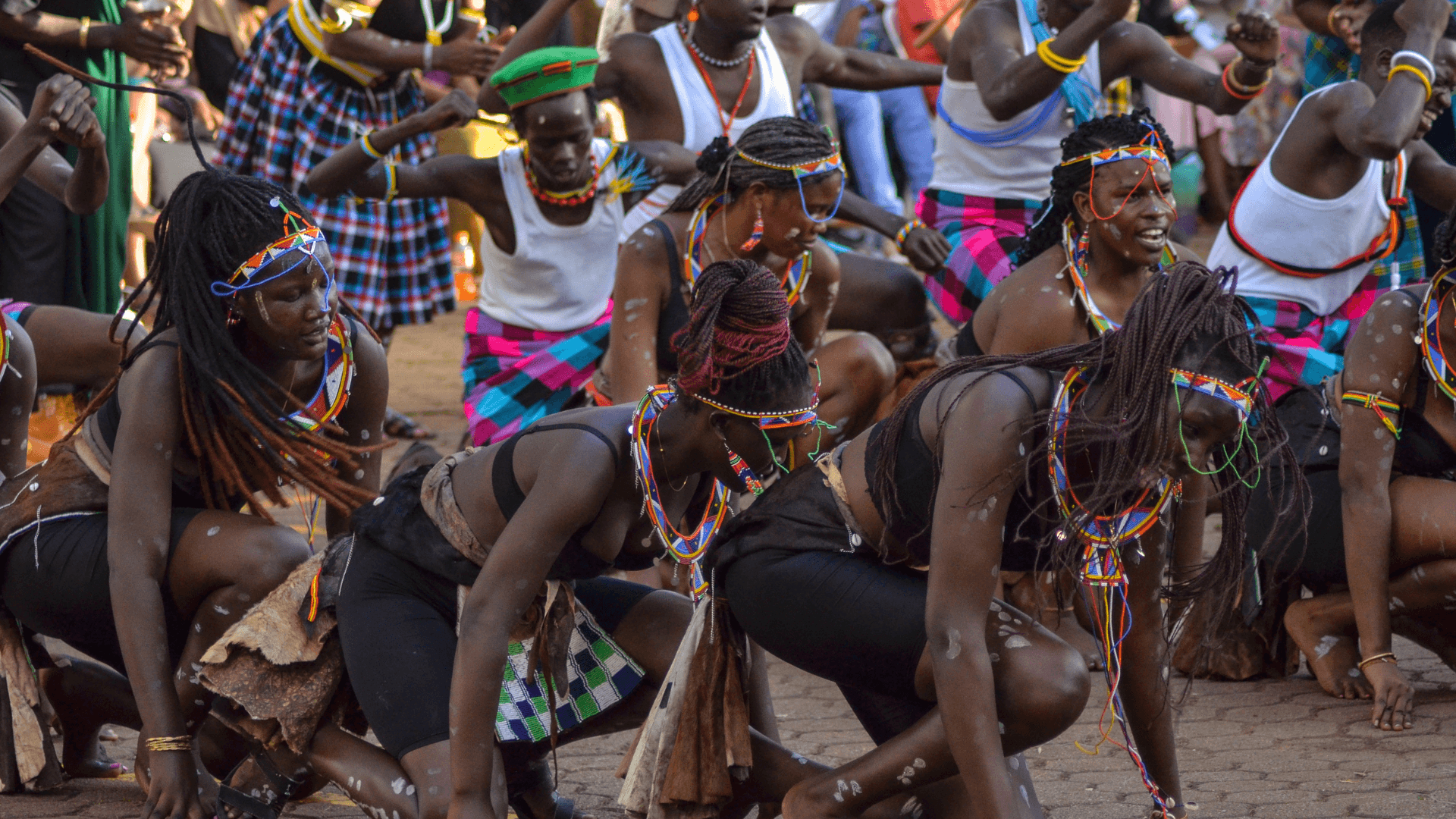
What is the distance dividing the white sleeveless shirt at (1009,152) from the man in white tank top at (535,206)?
2.79 feet

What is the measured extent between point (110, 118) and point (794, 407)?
3.58 m

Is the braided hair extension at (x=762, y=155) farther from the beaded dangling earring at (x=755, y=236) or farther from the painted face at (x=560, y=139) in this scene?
the painted face at (x=560, y=139)

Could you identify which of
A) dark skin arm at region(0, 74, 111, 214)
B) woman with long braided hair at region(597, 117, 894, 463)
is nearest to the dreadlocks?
dark skin arm at region(0, 74, 111, 214)

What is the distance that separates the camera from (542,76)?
4656mm

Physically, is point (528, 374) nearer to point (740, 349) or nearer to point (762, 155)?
point (762, 155)

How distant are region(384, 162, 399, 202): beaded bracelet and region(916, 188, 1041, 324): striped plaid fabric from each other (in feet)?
5.28

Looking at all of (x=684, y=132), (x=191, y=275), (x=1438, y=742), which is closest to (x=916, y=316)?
(x=684, y=132)

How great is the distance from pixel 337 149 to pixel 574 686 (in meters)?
3.80

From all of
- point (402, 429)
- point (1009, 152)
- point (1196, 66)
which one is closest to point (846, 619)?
point (1009, 152)

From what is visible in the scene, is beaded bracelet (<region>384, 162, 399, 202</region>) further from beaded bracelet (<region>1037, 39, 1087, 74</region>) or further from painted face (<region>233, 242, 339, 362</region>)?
beaded bracelet (<region>1037, 39, 1087, 74</region>)

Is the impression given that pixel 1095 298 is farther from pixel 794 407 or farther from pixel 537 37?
pixel 537 37

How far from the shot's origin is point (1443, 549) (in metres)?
3.66

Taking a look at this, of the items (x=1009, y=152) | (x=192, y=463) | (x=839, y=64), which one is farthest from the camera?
(x=839, y=64)

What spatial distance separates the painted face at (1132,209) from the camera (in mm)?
3822
